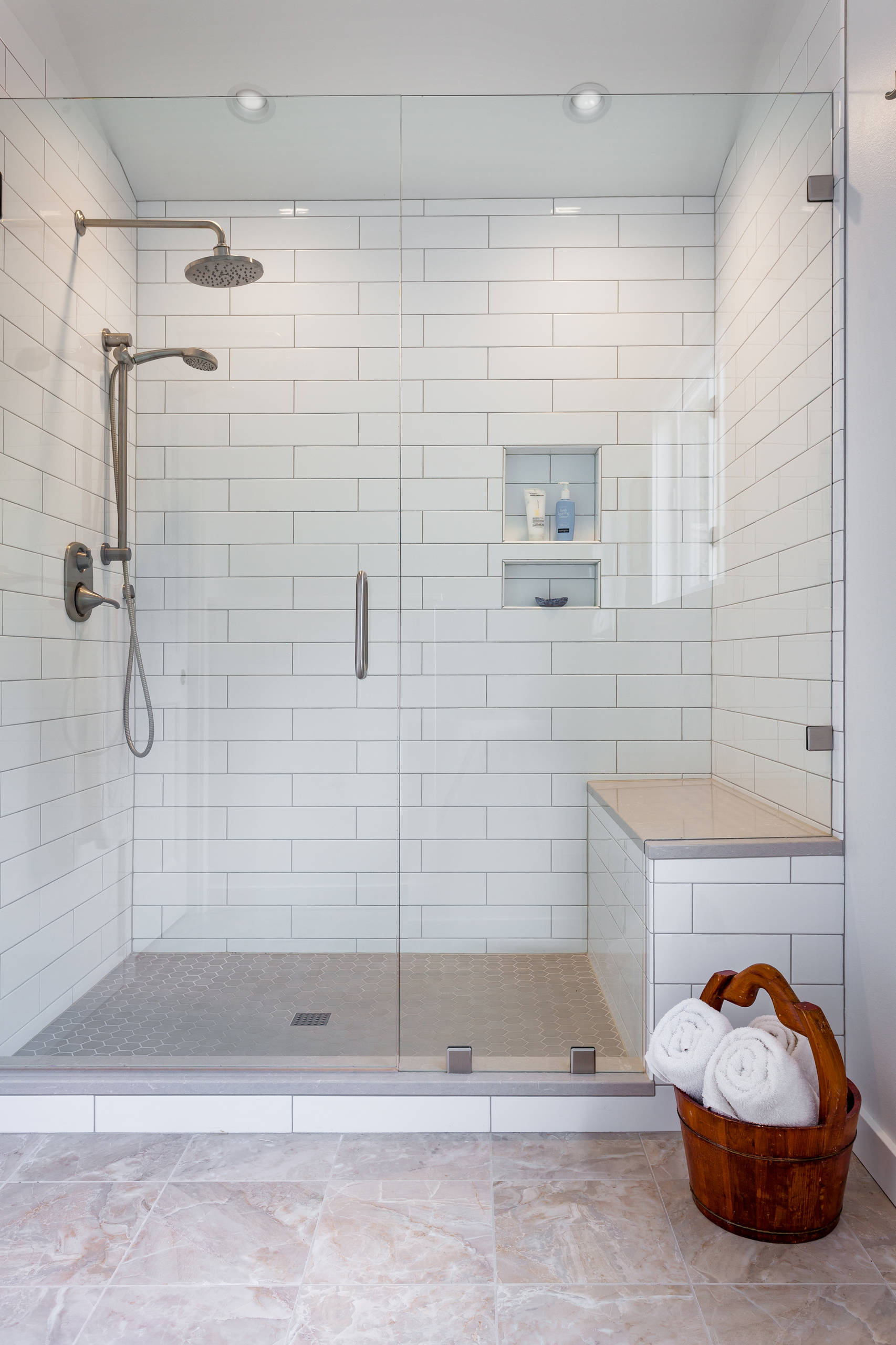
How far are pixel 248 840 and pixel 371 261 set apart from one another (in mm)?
1378

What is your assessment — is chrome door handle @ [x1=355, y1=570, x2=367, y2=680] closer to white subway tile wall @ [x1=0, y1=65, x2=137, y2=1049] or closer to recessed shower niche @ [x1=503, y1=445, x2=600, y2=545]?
recessed shower niche @ [x1=503, y1=445, x2=600, y2=545]

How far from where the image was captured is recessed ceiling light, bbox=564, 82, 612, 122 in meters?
1.95

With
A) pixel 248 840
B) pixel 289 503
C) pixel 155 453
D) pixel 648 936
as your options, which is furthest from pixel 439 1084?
pixel 155 453

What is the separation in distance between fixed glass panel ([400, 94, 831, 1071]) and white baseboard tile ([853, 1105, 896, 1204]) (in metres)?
0.52

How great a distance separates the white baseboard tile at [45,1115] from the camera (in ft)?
6.16

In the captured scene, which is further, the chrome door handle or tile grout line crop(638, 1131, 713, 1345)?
the chrome door handle

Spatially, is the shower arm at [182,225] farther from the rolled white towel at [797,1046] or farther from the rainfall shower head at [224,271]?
the rolled white towel at [797,1046]

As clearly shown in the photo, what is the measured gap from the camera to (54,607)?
6.68 ft

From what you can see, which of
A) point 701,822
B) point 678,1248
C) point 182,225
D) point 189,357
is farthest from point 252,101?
point 678,1248

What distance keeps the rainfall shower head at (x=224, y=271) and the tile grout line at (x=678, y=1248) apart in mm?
2128

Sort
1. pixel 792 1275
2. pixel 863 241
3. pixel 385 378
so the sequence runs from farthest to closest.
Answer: pixel 385 378 < pixel 863 241 < pixel 792 1275

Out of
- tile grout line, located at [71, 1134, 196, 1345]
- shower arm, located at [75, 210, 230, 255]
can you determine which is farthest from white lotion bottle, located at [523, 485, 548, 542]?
tile grout line, located at [71, 1134, 196, 1345]

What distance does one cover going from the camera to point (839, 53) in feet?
6.36

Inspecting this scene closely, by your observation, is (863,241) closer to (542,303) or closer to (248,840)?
(542,303)
